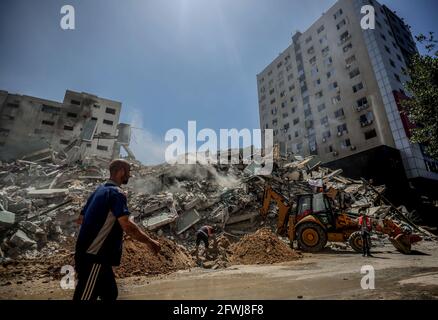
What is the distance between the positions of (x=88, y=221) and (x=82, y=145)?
27864 mm

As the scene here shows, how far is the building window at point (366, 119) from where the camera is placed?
92.2 ft

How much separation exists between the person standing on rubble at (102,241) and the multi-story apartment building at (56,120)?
34248mm

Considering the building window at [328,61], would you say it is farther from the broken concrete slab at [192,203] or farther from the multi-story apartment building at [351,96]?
the broken concrete slab at [192,203]

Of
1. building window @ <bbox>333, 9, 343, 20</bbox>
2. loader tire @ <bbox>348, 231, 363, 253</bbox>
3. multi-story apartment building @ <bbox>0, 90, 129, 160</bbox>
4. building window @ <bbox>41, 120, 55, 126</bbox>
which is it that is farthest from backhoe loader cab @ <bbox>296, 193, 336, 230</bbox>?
building window @ <bbox>41, 120, 55, 126</bbox>

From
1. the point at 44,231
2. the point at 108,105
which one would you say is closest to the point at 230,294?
the point at 44,231

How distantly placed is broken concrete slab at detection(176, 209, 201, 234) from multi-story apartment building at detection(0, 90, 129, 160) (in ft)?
88.2

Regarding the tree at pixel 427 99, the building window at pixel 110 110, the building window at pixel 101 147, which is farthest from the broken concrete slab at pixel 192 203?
the building window at pixel 110 110

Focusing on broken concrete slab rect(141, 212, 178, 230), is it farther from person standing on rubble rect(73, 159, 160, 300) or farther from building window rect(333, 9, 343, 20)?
building window rect(333, 9, 343, 20)

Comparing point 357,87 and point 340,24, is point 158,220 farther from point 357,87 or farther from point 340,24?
point 340,24

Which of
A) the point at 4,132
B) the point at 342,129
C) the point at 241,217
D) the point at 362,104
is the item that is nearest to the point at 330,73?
the point at 362,104

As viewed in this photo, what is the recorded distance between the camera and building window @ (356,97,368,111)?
29062 mm

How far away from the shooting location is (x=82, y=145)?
25609 mm

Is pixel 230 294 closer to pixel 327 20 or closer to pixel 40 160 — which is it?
pixel 40 160

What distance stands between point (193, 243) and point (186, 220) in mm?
1401
